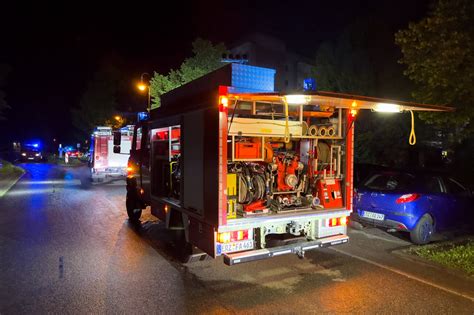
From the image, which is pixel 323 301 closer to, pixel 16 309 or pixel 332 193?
pixel 332 193

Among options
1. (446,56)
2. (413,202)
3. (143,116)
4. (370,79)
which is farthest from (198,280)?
(370,79)

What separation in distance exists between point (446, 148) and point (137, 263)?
44.9 ft

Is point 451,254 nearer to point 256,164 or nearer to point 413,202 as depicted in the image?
point 413,202

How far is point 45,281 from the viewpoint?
5.55 meters

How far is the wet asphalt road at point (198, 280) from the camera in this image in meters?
4.78

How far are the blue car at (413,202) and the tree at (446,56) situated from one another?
1.86 meters

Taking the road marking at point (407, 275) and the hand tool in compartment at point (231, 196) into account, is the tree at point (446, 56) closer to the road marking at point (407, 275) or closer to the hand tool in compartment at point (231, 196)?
the road marking at point (407, 275)

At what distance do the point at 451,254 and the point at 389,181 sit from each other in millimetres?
2017

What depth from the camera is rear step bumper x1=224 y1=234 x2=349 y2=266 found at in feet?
16.8

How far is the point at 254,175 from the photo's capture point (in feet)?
20.0

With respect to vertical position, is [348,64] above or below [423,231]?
above

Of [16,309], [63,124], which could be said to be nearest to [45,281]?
[16,309]

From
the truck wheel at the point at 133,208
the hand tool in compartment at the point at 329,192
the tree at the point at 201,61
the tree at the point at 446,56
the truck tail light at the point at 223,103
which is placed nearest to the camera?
the truck tail light at the point at 223,103

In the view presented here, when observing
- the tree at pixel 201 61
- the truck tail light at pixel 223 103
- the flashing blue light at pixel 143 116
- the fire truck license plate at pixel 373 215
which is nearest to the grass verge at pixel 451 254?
the fire truck license plate at pixel 373 215
